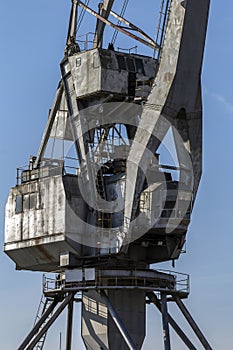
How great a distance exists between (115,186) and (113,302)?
17.0 ft

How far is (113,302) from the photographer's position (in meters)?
43.3

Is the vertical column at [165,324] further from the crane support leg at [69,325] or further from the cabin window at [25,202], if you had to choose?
the cabin window at [25,202]

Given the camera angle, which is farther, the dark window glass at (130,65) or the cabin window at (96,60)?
the dark window glass at (130,65)

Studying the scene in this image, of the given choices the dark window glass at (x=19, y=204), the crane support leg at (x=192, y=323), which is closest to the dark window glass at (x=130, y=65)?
the dark window glass at (x=19, y=204)

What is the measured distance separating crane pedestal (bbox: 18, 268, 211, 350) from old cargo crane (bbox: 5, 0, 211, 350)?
51 mm

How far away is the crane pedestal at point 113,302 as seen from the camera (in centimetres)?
4262

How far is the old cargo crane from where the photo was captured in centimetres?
4103

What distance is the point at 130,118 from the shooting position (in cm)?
4416

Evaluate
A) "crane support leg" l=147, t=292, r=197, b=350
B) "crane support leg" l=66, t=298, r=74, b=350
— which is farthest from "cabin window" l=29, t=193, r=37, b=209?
"crane support leg" l=147, t=292, r=197, b=350

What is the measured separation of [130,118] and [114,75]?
218 centimetres

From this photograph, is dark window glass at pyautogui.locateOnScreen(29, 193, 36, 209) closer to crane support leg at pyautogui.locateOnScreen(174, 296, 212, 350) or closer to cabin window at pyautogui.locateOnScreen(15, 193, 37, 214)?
cabin window at pyautogui.locateOnScreen(15, 193, 37, 214)

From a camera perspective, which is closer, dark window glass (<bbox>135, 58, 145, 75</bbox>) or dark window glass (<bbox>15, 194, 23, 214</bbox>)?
dark window glass (<bbox>135, 58, 145, 75</bbox>)

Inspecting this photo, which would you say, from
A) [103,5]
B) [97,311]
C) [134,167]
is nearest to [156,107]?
[134,167]

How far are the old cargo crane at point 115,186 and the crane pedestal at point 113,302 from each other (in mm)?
51
